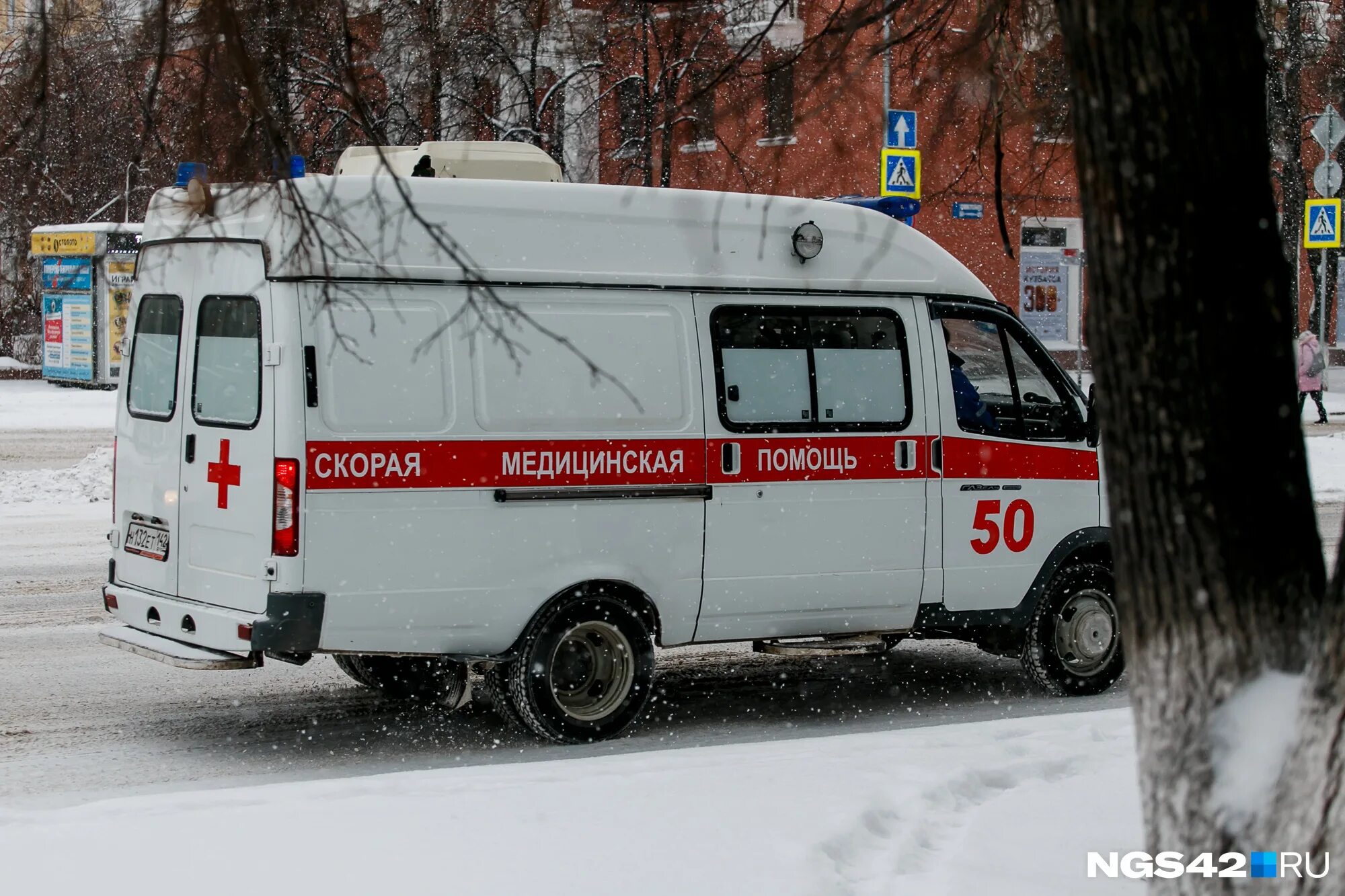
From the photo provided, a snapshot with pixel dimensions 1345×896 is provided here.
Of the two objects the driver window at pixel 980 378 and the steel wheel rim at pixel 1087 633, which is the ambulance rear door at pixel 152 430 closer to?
the driver window at pixel 980 378

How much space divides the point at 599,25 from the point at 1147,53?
118 inches

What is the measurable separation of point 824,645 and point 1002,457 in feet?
4.27

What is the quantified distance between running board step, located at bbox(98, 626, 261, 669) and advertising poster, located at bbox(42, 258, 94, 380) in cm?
2403

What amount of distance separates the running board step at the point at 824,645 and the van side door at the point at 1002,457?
43 centimetres

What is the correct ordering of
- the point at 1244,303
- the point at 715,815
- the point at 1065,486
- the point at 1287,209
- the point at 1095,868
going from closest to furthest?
the point at 1244,303 → the point at 1095,868 → the point at 715,815 → the point at 1065,486 → the point at 1287,209

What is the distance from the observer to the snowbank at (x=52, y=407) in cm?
2508

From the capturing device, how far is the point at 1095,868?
5012 mm

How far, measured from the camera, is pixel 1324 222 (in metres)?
26.1

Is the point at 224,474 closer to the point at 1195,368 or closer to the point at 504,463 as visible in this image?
the point at 504,463

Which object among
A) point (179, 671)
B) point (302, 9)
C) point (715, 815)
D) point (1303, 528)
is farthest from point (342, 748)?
point (1303, 528)

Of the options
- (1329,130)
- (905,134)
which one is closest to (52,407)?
(905,134)

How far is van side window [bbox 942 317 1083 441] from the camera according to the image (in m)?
8.41

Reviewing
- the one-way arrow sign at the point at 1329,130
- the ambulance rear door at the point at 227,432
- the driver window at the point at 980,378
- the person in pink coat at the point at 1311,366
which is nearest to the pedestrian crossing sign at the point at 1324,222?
the one-way arrow sign at the point at 1329,130

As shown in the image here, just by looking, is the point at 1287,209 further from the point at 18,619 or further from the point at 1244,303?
the point at 1244,303
